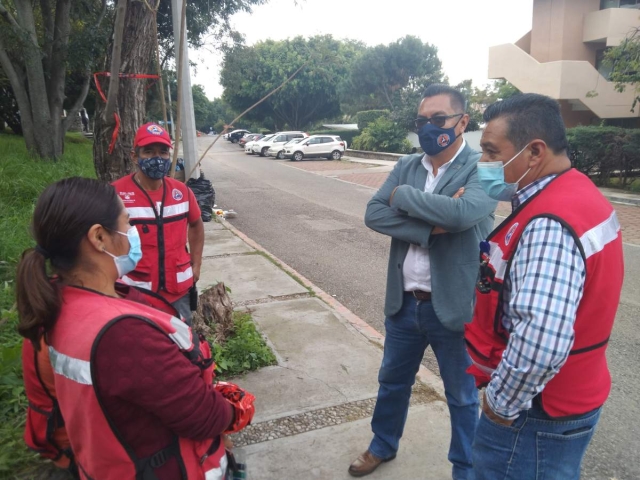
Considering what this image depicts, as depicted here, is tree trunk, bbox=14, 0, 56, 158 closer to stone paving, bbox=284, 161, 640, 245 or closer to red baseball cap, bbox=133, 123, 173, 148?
stone paving, bbox=284, 161, 640, 245

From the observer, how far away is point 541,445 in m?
1.62

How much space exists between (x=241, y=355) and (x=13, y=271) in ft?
7.82

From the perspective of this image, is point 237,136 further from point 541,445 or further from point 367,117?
point 541,445

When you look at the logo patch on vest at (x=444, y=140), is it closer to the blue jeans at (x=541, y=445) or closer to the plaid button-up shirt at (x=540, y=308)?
the plaid button-up shirt at (x=540, y=308)

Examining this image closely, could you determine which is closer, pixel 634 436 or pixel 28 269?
pixel 28 269

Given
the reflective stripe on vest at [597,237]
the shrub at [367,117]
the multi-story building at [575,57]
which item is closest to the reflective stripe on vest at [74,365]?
the reflective stripe on vest at [597,237]

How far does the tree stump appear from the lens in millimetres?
4197

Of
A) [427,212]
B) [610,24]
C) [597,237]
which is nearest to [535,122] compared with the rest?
[597,237]

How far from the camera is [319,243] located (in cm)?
900

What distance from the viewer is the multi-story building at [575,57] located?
2073 centimetres

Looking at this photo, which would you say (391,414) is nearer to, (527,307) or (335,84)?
(527,307)

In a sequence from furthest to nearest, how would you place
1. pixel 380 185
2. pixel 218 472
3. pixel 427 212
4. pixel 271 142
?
pixel 271 142 < pixel 380 185 < pixel 427 212 < pixel 218 472

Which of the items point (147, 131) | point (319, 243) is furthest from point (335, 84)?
point (147, 131)

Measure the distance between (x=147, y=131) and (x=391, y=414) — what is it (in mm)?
2378
